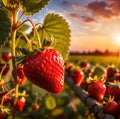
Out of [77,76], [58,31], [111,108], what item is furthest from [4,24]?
[77,76]

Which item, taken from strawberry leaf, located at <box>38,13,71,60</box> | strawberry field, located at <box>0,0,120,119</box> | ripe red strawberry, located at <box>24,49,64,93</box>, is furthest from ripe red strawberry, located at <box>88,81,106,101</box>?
ripe red strawberry, located at <box>24,49,64,93</box>

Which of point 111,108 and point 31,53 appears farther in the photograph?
point 111,108

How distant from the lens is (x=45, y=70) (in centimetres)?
94

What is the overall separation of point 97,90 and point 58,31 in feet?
1.06

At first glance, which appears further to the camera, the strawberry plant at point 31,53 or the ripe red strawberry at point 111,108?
the ripe red strawberry at point 111,108

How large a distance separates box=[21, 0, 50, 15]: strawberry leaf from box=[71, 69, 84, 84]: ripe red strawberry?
110 centimetres

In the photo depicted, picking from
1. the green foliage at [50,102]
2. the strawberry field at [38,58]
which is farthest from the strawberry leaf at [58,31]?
the green foliage at [50,102]

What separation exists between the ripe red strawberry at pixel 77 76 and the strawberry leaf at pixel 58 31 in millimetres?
990

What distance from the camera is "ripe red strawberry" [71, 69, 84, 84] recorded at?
2107mm

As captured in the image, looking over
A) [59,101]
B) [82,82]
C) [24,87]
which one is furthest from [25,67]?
[59,101]

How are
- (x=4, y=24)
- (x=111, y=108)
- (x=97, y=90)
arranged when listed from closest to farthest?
1. (x=4, y=24)
2. (x=111, y=108)
3. (x=97, y=90)

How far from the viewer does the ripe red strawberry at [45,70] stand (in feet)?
3.06

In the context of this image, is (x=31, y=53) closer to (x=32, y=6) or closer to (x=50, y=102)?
(x=32, y=6)

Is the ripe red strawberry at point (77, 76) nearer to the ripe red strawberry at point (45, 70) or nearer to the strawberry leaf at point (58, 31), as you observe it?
the strawberry leaf at point (58, 31)
